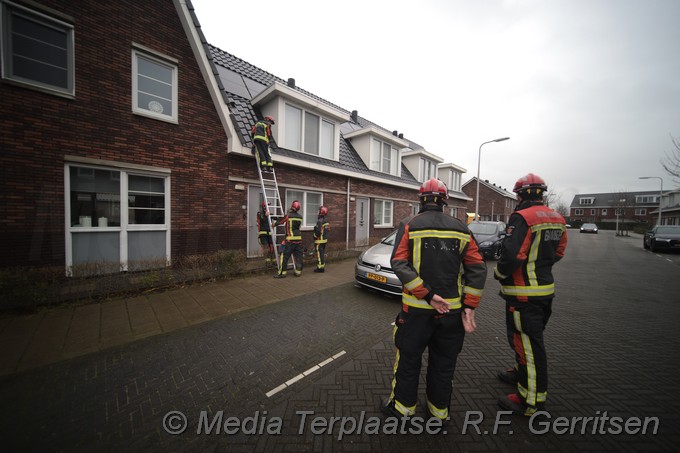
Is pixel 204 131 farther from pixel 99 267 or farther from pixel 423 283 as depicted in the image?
pixel 423 283

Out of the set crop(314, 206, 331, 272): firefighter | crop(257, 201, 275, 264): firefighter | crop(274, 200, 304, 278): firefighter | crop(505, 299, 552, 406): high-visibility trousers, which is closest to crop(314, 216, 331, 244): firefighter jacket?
crop(314, 206, 331, 272): firefighter

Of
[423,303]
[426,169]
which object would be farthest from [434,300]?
[426,169]

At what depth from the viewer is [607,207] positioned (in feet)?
183

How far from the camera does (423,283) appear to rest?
2.10 metres

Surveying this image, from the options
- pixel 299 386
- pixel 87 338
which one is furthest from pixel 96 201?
pixel 299 386

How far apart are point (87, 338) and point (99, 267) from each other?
256cm

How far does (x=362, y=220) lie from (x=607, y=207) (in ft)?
238

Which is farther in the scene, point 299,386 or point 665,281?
point 665,281

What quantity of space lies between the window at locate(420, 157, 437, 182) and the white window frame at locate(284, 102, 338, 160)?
349 inches

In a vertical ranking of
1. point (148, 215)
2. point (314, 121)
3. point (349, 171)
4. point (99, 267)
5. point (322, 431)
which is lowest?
point (322, 431)

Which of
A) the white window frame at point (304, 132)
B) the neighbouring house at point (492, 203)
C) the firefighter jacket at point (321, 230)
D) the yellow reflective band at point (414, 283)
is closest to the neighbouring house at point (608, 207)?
the neighbouring house at point (492, 203)

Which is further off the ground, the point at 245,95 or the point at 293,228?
the point at 245,95

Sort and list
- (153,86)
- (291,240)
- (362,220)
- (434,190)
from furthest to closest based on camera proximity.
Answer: (362,220) → (291,240) → (153,86) → (434,190)

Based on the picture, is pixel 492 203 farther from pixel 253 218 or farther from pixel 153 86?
pixel 153 86
